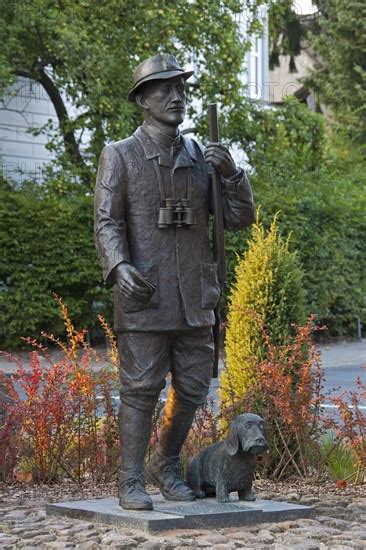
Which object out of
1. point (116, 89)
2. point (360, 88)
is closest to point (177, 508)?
point (116, 89)

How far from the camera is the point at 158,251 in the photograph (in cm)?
657

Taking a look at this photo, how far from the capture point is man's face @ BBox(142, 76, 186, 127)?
262 inches

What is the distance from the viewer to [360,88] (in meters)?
32.7

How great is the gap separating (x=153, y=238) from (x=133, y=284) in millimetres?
364

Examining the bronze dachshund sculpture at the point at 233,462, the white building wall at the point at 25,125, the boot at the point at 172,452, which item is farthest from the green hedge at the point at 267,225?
the bronze dachshund sculpture at the point at 233,462

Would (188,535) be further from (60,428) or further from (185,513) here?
(60,428)

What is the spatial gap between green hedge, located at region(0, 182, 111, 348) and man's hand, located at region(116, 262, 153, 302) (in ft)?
43.0

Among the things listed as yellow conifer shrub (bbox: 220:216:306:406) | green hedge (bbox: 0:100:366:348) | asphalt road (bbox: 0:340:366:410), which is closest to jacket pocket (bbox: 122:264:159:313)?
yellow conifer shrub (bbox: 220:216:306:406)

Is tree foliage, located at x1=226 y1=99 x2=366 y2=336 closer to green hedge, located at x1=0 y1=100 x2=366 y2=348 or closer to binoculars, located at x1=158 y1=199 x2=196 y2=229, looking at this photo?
green hedge, located at x1=0 y1=100 x2=366 y2=348

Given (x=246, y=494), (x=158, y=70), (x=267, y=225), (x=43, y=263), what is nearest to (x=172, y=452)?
(x=246, y=494)

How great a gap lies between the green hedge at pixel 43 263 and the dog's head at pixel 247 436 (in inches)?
510

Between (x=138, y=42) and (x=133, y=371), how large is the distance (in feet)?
47.1

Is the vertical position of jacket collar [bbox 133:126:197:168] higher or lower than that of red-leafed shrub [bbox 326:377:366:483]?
higher

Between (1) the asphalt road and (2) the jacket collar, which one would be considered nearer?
(2) the jacket collar
